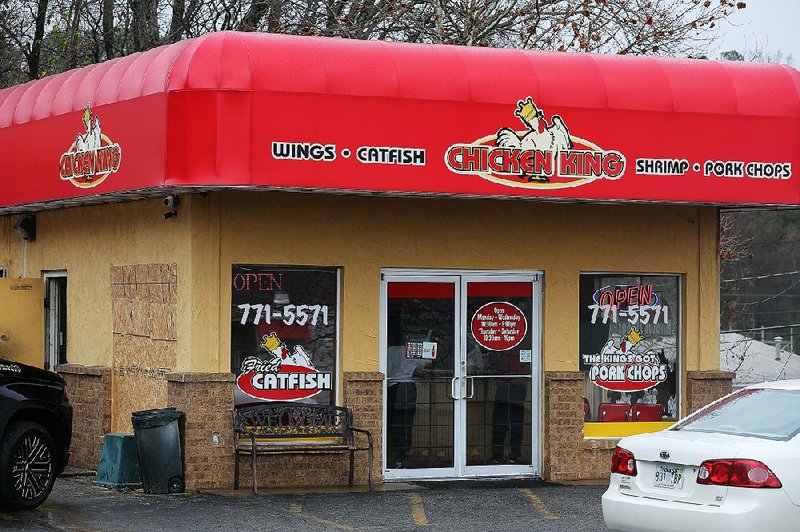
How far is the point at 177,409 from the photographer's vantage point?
1382 cm

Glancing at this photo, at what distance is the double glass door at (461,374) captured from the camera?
1470cm

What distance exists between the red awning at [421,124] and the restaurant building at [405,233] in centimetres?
2

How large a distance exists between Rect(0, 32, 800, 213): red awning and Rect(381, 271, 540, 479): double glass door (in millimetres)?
1640

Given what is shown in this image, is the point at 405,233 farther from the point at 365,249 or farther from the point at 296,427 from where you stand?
the point at 296,427

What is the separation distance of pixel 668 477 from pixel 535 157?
5018 mm

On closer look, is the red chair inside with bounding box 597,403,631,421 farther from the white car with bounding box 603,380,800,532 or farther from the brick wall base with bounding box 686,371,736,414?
the white car with bounding box 603,380,800,532

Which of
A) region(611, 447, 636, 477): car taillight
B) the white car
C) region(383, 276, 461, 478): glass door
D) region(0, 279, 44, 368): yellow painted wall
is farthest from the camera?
region(0, 279, 44, 368): yellow painted wall

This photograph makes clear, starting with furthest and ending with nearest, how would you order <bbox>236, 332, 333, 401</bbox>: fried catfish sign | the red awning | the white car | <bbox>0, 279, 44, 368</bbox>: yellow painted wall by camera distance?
<bbox>0, 279, 44, 368</bbox>: yellow painted wall → <bbox>236, 332, 333, 401</bbox>: fried catfish sign → the red awning → the white car

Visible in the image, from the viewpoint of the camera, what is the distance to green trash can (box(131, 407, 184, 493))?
1356 cm

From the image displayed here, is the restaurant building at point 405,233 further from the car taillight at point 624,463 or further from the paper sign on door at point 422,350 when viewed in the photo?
the car taillight at point 624,463

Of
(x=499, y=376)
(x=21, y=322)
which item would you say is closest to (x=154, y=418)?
(x=499, y=376)

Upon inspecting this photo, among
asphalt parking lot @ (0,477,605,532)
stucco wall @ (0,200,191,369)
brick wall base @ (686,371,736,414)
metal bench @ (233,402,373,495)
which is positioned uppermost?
stucco wall @ (0,200,191,369)

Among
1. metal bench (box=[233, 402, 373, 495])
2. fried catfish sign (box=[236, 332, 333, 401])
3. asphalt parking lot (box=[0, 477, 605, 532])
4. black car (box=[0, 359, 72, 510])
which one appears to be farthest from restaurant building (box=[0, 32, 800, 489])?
black car (box=[0, 359, 72, 510])

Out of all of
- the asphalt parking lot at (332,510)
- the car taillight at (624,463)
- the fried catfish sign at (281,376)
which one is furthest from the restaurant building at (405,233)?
the car taillight at (624,463)
